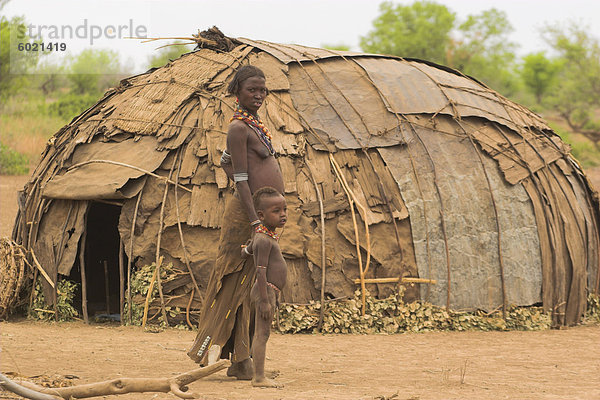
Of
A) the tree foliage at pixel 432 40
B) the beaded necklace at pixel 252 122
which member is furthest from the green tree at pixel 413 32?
the beaded necklace at pixel 252 122

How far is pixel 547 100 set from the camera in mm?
32406

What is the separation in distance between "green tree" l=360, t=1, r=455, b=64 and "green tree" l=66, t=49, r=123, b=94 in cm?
1296

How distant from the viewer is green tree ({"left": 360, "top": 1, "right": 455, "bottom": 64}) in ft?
122

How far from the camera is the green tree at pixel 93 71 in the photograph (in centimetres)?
3197

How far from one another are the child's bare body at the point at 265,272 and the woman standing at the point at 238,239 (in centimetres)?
14

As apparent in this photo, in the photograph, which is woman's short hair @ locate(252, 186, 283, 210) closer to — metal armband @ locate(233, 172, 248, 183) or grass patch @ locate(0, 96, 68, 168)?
metal armband @ locate(233, 172, 248, 183)

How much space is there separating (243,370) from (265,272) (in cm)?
77

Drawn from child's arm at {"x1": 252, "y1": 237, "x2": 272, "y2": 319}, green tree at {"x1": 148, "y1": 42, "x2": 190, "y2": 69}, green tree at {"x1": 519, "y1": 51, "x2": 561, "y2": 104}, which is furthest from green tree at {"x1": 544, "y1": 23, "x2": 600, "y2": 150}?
child's arm at {"x1": 252, "y1": 237, "x2": 272, "y2": 319}

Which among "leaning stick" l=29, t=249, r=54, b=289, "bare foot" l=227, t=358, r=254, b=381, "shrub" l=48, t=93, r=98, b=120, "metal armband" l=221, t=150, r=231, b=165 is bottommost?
"bare foot" l=227, t=358, r=254, b=381

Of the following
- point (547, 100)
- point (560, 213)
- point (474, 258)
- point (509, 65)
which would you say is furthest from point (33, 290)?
point (509, 65)

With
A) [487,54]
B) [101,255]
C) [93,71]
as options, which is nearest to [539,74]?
[487,54]

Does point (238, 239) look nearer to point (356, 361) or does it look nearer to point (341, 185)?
point (356, 361)

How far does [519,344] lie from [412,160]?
2069 millimetres

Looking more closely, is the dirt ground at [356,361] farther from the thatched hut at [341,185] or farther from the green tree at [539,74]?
the green tree at [539,74]
